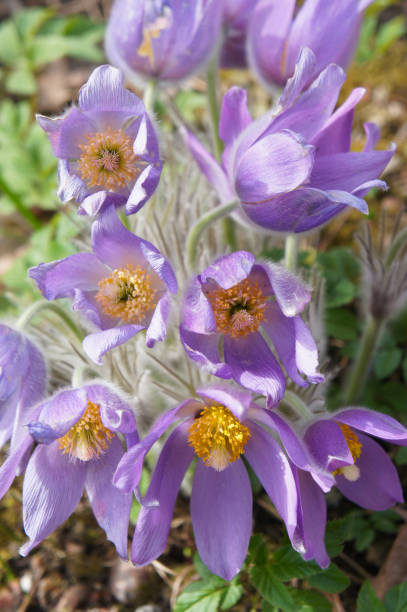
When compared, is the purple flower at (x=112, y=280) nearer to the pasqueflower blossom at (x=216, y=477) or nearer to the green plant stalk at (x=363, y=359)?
the pasqueflower blossom at (x=216, y=477)

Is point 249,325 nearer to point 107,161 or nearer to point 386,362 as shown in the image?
point 107,161

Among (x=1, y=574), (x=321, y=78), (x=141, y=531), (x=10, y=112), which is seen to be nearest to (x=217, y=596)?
(x=141, y=531)

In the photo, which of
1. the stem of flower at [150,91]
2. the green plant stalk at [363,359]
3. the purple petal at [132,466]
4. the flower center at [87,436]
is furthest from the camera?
the green plant stalk at [363,359]

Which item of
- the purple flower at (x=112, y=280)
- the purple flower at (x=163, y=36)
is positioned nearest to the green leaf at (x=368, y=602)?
the purple flower at (x=112, y=280)

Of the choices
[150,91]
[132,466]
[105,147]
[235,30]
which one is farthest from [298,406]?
[235,30]

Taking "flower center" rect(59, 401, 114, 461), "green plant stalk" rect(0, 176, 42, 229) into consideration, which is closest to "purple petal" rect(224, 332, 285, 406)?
"flower center" rect(59, 401, 114, 461)

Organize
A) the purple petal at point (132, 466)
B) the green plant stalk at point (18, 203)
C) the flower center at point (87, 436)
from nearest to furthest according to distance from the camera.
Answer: the purple petal at point (132, 466) < the flower center at point (87, 436) < the green plant stalk at point (18, 203)

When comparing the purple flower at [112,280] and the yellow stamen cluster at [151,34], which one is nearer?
the purple flower at [112,280]

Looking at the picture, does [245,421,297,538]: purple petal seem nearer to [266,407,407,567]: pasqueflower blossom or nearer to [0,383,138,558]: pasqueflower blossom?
[266,407,407,567]: pasqueflower blossom
